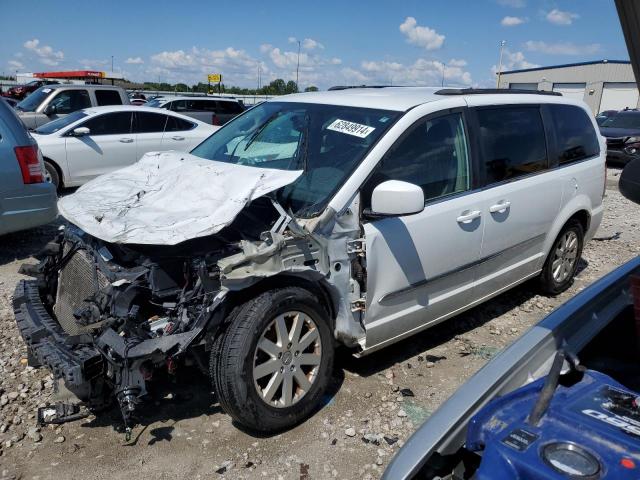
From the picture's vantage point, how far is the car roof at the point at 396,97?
3.54 metres

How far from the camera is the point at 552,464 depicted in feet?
4.52

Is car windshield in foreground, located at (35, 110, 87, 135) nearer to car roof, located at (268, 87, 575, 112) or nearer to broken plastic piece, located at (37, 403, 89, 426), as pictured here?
car roof, located at (268, 87, 575, 112)

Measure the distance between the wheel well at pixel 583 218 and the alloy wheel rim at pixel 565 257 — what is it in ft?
0.47

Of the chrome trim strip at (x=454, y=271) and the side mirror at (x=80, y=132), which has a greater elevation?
the side mirror at (x=80, y=132)

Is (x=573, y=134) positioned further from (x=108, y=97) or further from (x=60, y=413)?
(x=108, y=97)

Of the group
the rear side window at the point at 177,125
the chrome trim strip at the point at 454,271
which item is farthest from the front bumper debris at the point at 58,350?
the rear side window at the point at 177,125

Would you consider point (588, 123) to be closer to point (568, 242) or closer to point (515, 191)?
point (568, 242)

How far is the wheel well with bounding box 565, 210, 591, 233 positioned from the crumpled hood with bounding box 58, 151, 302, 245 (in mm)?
3122

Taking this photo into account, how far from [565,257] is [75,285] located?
4.26 metres

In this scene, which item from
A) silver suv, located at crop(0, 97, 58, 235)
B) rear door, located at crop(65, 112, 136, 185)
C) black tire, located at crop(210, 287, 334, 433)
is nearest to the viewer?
black tire, located at crop(210, 287, 334, 433)

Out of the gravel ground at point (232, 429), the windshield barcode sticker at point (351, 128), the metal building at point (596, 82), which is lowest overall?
the gravel ground at point (232, 429)

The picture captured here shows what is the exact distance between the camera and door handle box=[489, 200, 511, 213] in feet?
12.4

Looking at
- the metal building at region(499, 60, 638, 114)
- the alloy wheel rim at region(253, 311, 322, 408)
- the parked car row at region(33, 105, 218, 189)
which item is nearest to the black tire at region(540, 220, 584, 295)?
the alloy wheel rim at region(253, 311, 322, 408)

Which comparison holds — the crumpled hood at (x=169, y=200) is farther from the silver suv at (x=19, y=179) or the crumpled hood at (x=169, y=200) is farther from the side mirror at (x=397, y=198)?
the silver suv at (x=19, y=179)
